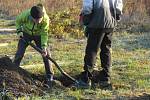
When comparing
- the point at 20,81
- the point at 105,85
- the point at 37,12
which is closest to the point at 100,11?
the point at 37,12

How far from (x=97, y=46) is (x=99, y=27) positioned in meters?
0.36

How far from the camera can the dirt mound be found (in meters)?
7.91

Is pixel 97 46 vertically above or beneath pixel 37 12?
beneath

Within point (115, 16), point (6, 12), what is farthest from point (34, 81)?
point (6, 12)

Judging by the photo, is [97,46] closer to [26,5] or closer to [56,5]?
[56,5]

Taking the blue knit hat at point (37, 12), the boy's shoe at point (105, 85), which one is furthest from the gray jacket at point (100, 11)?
the boy's shoe at point (105, 85)

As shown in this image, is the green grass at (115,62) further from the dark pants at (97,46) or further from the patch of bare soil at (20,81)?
the dark pants at (97,46)

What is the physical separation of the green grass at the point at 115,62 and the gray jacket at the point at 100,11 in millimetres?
1156

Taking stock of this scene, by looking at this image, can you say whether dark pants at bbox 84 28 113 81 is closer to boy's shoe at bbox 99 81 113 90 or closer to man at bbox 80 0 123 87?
man at bbox 80 0 123 87

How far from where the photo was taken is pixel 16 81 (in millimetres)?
8148

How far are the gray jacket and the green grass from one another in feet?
3.79

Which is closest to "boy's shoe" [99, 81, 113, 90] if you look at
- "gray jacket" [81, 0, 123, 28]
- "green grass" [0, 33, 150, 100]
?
"green grass" [0, 33, 150, 100]

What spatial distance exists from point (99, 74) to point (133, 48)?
12.7 ft

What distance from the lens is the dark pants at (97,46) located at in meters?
8.38
